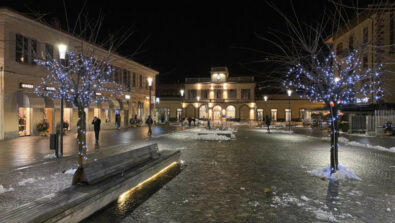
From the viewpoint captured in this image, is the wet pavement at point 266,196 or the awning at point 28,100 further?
the awning at point 28,100

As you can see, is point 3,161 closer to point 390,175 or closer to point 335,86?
point 335,86

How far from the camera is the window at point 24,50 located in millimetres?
17997

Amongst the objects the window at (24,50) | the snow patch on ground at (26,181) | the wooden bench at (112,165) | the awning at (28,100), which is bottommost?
the snow patch on ground at (26,181)

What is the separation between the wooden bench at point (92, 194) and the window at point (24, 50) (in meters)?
14.2

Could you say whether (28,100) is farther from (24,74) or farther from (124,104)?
(124,104)

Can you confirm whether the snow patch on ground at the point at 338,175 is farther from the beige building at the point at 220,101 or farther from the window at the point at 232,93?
the window at the point at 232,93

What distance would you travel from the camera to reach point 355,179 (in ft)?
25.5

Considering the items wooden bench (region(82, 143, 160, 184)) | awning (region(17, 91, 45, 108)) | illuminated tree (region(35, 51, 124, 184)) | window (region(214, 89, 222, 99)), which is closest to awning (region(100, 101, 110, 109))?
illuminated tree (region(35, 51, 124, 184))

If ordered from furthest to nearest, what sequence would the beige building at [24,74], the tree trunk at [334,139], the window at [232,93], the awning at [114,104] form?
the window at [232,93] → the awning at [114,104] → the beige building at [24,74] → the tree trunk at [334,139]

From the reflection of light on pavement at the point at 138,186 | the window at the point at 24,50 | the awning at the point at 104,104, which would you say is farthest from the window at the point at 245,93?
the reflection of light on pavement at the point at 138,186

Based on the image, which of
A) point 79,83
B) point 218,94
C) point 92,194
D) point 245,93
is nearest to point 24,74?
point 79,83

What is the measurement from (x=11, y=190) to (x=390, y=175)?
992cm

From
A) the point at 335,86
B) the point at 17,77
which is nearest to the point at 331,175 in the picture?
the point at 335,86

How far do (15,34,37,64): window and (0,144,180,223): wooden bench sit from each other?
14204 millimetres
